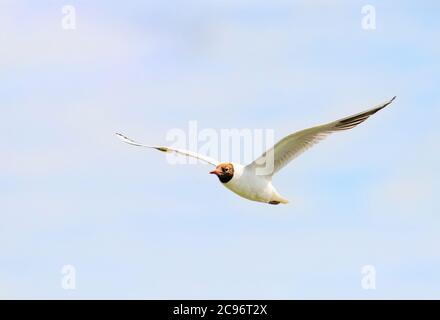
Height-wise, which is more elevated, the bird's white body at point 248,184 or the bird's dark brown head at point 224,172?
the bird's dark brown head at point 224,172

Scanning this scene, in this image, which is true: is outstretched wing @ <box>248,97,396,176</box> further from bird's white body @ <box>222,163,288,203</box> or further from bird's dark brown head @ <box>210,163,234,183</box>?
bird's dark brown head @ <box>210,163,234,183</box>

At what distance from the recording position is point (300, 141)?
13.8m

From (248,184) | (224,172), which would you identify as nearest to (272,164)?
(248,184)

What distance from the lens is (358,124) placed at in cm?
1370

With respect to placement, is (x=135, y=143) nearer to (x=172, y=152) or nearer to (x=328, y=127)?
(x=172, y=152)

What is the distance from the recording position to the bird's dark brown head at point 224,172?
14.0m

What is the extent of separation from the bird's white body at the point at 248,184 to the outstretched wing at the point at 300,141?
12cm

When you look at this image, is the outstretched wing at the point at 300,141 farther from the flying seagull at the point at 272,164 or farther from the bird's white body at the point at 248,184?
the bird's white body at the point at 248,184

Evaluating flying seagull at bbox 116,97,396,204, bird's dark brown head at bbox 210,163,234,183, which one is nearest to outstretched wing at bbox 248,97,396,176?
flying seagull at bbox 116,97,396,204

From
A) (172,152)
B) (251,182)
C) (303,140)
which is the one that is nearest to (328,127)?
(303,140)

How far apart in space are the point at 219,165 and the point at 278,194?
0.92 m

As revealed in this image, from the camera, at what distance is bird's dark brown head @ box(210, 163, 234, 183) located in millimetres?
14047

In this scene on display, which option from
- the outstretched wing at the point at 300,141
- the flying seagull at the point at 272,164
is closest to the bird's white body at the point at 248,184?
the flying seagull at the point at 272,164

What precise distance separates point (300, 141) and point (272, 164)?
0.53 m
